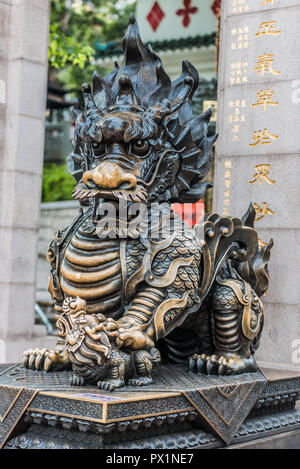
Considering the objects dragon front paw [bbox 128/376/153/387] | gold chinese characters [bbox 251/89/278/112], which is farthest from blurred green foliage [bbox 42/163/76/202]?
dragon front paw [bbox 128/376/153/387]

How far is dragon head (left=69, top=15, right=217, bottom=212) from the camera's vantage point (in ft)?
9.65

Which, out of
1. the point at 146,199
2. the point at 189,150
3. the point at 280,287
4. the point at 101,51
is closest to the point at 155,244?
the point at 146,199

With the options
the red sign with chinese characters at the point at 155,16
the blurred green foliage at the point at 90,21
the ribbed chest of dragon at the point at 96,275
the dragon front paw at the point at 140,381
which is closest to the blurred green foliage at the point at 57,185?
the blurred green foliage at the point at 90,21

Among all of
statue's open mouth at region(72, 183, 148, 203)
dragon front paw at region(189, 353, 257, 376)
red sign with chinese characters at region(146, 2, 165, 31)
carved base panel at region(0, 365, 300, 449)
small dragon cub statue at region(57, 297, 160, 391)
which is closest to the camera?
carved base panel at region(0, 365, 300, 449)

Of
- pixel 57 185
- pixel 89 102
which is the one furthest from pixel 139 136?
pixel 57 185

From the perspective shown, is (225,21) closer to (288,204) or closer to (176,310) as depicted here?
(288,204)

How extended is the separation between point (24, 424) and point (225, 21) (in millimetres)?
3349

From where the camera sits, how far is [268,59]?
448cm

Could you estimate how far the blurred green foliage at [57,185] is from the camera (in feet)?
48.4

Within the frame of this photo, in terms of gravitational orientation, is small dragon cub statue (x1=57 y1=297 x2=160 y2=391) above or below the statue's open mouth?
below

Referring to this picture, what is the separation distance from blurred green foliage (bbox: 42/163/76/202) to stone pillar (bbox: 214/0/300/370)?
33.6 ft

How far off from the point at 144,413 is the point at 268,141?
8.40 ft

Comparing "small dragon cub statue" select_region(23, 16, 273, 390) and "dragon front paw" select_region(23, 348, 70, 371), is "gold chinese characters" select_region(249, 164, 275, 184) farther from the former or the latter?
"dragon front paw" select_region(23, 348, 70, 371)

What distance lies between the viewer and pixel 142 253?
299cm
